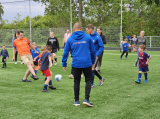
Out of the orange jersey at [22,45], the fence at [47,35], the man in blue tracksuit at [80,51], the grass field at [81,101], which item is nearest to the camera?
the grass field at [81,101]

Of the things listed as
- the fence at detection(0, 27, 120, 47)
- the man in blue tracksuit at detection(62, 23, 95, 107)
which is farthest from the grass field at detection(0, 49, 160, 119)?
the fence at detection(0, 27, 120, 47)

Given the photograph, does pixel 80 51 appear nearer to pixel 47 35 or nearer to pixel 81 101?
pixel 81 101

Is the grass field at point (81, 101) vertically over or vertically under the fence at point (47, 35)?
under

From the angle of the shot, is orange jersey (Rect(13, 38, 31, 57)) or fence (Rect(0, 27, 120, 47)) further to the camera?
fence (Rect(0, 27, 120, 47))

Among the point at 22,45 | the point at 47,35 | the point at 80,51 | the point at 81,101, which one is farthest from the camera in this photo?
the point at 47,35

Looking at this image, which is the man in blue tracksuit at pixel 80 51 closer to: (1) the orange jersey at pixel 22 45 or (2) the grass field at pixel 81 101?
(2) the grass field at pixel 81 101

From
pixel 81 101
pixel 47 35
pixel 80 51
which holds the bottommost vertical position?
pixel 81 101

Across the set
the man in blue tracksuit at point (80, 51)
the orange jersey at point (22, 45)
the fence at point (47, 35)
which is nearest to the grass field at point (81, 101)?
the man in blue tracksuit at point (80, 51)

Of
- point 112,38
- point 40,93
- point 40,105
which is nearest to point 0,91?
point 40,93

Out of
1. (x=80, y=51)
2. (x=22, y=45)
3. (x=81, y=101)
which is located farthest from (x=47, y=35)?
(x=80, y=51)

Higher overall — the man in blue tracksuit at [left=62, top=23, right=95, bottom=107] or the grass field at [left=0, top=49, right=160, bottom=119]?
the man in blue tracksuit at [left=62, top=23, right=95, bottom=107]

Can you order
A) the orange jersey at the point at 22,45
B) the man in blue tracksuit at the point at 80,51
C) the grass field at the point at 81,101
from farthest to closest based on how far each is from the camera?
the orange jersey at the point at 22,45 → the man in blue tracksuit at the point at 80,51 → the grass field at the point at 81,101

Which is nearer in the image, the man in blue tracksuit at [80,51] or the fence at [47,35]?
the man in blue tracksuit at [80,51]

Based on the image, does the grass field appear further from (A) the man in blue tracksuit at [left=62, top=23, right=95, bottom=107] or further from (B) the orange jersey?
(B) the orange jersey
